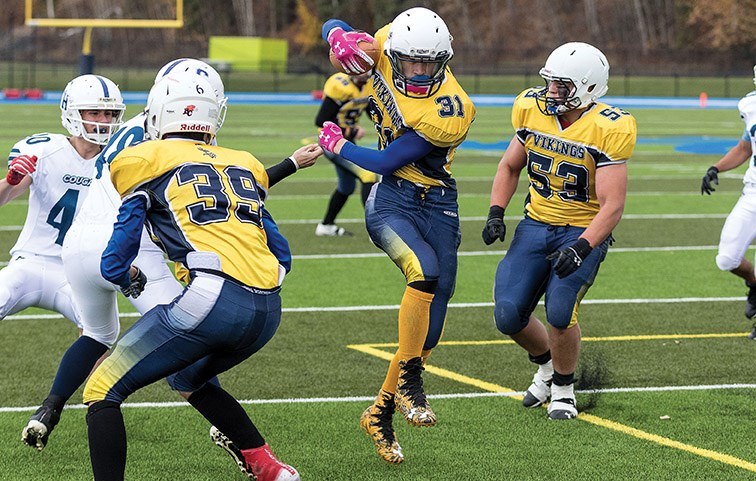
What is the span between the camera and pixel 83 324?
18.3 feet

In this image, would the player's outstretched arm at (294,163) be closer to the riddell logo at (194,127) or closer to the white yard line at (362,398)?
the riddell logo at (194,127)

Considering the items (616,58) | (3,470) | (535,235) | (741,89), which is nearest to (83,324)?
(3,470)

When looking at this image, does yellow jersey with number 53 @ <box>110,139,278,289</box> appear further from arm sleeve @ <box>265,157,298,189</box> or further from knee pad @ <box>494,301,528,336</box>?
knee pad @ <box>494,301,528,336</box>

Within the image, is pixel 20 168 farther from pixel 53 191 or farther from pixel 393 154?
pixel 393 154

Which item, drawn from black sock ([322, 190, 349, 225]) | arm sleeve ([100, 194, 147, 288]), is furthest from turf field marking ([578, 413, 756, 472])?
black sock ([322, 190, 349, 225])

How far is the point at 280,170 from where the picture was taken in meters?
5.15

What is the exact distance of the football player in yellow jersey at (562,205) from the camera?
5977 millimetres

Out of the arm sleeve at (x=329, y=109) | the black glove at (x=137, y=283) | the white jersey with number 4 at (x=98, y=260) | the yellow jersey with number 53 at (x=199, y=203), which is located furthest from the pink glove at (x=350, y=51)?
the arm sleeve at (x=329, y=109)

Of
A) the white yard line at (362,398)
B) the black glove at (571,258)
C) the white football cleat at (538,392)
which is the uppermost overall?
the black glove at (571,258)

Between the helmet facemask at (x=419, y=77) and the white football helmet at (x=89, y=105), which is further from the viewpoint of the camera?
the white football helmet at (x=89, y=105)

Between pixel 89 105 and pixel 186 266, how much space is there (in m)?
1.71

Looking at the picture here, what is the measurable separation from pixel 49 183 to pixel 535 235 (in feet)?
7.99

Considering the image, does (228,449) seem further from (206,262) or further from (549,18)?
(549,18)

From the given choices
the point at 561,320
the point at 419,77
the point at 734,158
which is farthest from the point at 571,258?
the point at 734,158
